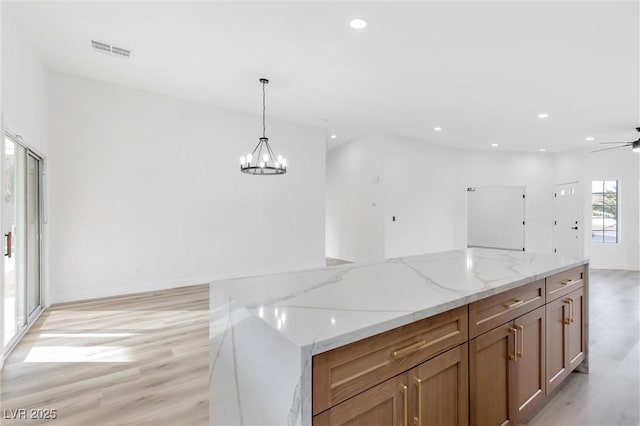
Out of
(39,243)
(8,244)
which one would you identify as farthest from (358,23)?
(39,243)

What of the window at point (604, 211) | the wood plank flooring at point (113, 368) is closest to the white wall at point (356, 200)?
the wood plank flooring at point (113, 368)

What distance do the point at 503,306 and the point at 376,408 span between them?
3.12 feet

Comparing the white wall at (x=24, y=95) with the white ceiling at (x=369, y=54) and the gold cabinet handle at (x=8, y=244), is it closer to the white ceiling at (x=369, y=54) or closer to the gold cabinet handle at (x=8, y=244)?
the white ceiling at (x=369, y=54)

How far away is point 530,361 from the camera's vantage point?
1.84 meters

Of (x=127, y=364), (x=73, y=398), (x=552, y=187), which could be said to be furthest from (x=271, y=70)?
(x=552, y=187)

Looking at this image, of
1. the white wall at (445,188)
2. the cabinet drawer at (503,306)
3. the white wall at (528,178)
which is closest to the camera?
the cabinet drawer at (503,306)

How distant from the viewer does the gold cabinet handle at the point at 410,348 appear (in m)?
1.11

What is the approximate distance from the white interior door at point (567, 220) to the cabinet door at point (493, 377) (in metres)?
8.11

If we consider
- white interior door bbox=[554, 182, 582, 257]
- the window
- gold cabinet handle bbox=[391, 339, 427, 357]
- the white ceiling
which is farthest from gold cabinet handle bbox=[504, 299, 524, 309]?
the window

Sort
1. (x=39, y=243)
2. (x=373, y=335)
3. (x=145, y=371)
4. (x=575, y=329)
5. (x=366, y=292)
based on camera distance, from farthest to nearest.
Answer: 1. (x=39, y=243)
2. (x=145, y=371)
3. (x=575, y=329)
4. (x=366, y=292)
5. (x=373, y=335)

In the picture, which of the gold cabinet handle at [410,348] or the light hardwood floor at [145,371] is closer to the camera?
the gold cabinet handle at [410,348]

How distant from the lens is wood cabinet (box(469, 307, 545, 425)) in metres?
1.49

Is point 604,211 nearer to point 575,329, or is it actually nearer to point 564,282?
point 575,329

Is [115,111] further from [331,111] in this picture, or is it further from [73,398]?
[73,398]
